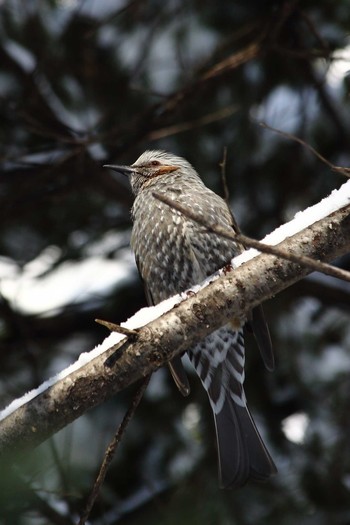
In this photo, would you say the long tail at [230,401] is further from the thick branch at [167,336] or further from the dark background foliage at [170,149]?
the thick branch at [167,336]

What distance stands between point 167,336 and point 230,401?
4.17 ft

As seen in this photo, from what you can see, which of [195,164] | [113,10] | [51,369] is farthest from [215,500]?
[113,10]

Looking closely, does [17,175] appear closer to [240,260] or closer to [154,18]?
[154,18]

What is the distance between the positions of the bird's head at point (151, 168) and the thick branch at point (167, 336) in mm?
1750

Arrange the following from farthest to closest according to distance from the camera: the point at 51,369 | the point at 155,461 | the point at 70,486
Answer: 1. the point at 51,369
2. the point at 155,461
3. the point at 70,486

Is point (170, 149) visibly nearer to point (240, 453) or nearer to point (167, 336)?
point (240, 453)

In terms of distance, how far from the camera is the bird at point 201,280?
368cm

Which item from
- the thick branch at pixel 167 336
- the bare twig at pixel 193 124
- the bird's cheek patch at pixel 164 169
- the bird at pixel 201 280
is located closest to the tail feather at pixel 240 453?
the bird at pixel 201 280

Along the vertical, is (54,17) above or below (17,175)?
above

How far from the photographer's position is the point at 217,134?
510 cm

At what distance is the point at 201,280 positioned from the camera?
387 centimetres

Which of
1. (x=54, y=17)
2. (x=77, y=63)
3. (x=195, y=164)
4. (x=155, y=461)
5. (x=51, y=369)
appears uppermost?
(x=54, y=17)

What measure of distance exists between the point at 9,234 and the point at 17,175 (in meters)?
0.39

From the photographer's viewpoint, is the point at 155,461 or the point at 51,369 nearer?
the point at 155,461
